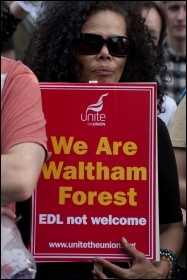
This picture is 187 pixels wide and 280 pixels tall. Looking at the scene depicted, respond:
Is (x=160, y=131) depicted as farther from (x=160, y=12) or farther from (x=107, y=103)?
(x=160, y=12)

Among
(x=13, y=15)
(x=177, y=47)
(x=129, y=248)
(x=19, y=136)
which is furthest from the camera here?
(x=177, y=47)

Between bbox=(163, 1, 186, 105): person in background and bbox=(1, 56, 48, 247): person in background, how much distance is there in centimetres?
439

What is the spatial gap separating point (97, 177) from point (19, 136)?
0.52 meters

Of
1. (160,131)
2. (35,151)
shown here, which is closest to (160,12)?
(160,131)

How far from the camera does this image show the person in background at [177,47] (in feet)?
23.6

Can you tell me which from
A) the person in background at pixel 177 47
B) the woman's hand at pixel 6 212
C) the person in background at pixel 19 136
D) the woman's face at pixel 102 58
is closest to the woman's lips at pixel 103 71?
the woman's face at pixel 102 58

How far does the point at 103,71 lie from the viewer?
11.9ft

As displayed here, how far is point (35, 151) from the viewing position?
2758 mm

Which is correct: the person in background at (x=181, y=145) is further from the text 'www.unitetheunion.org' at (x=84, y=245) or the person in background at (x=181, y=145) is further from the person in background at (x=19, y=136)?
the person in background at (x=19, y=136)

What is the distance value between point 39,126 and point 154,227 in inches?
26.8

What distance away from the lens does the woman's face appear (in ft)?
11.9

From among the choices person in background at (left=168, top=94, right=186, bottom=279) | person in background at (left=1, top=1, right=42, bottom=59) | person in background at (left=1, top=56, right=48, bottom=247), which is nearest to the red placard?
person in background at (left=1, top=56, right=48, bottom=247)

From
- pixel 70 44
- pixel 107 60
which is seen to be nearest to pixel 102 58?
pixel 107 60

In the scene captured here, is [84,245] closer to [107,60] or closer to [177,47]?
[107,60]
